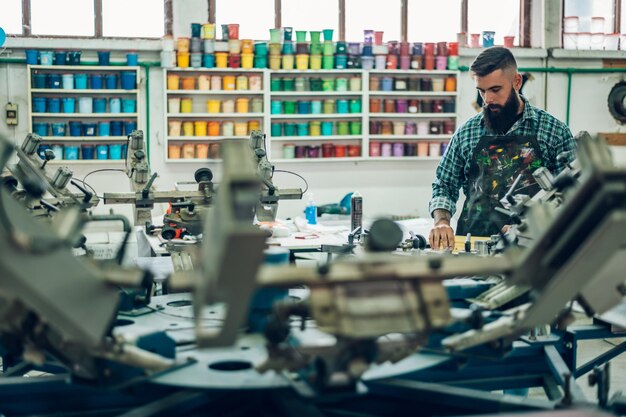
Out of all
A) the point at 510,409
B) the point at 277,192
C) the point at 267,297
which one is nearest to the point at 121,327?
the point at 267,297

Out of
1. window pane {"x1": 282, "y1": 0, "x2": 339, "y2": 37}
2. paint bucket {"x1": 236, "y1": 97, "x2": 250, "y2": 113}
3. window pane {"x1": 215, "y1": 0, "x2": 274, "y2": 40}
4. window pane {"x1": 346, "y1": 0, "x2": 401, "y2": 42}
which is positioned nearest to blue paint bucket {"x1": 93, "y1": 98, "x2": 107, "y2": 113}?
paint bucket {"x1": 236, "y1": 97, "x2": 250, "y2": 113}

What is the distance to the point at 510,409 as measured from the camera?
4.43 feet

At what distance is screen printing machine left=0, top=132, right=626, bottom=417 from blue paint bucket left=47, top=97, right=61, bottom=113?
413cm

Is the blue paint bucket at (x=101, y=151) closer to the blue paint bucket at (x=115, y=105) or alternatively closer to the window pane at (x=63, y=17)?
the blue paint bucket at (x=115, y=105)

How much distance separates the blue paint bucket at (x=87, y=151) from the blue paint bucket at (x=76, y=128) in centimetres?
11

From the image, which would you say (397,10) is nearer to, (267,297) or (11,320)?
(267,297)

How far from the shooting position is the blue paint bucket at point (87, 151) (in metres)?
5.60

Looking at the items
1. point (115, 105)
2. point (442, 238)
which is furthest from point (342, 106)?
point (442, 238)

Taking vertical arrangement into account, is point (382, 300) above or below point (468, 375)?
above

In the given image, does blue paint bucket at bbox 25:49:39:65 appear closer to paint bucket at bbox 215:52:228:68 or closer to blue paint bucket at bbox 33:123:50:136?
blue paint bucket at bbox 33:123:50:136

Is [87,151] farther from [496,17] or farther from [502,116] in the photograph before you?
[496,17]

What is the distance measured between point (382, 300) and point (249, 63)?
4867mm

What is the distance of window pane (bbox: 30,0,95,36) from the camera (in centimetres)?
575

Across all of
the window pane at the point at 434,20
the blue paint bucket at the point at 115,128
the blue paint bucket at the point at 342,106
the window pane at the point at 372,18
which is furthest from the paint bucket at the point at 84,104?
the window pane at the point at 434,20
